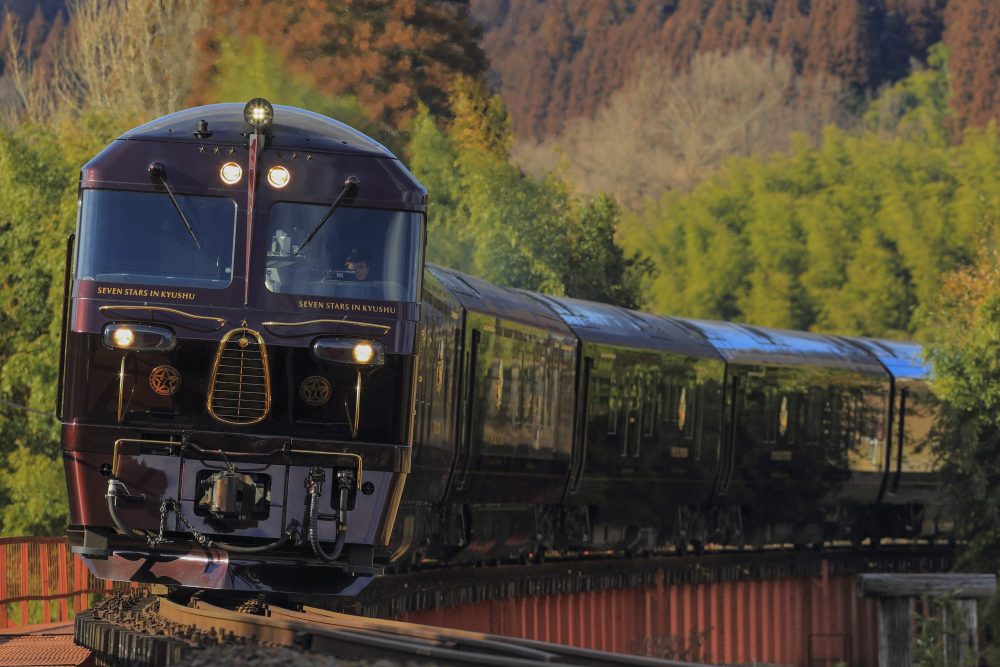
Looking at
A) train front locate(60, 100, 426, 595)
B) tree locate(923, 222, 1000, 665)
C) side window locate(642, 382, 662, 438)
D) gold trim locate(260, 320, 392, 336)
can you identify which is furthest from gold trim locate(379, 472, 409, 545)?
tree locate(923, 222, 1000, 665)

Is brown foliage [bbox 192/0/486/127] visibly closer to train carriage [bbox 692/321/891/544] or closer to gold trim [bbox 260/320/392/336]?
train carriage [bbox 692/321/891/544]

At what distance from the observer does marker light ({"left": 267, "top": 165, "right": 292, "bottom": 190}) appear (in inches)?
585

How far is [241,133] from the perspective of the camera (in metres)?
15.0

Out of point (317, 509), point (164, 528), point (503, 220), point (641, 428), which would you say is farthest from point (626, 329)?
point (503, 220)

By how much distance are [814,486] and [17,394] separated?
13573 mm

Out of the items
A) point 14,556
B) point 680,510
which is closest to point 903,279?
point 680,510

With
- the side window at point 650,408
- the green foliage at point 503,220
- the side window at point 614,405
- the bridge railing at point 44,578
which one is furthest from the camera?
the green foliage at point 503,220

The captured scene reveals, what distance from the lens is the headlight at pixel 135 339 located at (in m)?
14.4

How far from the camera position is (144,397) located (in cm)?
1445

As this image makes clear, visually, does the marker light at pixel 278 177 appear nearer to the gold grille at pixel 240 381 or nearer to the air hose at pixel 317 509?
the gold grille at pixel 240 381

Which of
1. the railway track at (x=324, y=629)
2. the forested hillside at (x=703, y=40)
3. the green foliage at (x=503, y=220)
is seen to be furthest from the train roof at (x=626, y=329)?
the forested hillside at (x=703, y=40)

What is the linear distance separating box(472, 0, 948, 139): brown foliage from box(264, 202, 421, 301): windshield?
126148mm

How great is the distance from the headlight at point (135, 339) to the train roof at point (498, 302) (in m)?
4.37

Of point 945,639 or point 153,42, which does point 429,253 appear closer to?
point 153,42
